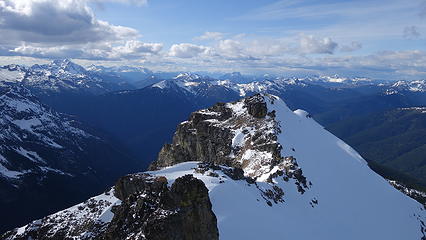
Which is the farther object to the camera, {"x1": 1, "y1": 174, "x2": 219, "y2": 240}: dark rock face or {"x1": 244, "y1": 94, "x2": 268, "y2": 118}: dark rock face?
{"x1": 244, "y1": 94, "x2": 268, "y2": 118}: dark rock face

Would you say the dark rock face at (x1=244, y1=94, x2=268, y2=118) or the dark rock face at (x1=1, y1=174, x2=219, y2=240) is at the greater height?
the dark rock face at (x1=1, y1=174, x2=219, y2=240)

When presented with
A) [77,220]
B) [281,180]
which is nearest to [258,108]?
[281,180]

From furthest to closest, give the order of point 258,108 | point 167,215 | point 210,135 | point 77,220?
1. point 210,135
2. point 258,108
3. point 77,220
4. point 167,215

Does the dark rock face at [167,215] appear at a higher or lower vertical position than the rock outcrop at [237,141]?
higher

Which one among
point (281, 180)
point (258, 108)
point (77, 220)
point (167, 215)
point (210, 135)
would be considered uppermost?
point (167, 215)

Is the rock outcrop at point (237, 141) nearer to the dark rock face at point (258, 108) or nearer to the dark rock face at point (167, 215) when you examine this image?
the dark rock face at point (258, 108)

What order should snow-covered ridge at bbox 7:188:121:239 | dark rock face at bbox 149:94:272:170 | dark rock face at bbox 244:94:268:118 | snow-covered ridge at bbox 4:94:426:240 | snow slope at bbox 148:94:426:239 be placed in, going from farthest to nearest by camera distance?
dark rock face at bbox 244:94:268:118 → dark rock face at bbox 149:94:272:170 → snow-covered ridge at bbox 4:94:426:240 → snow slope at bbox 148:94:426:239 → snow-covered ridge at bbox 7:188:121:239

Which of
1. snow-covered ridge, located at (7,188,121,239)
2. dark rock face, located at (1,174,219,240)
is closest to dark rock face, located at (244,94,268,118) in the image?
snow-covered ridge, located at (7,188,121,239)

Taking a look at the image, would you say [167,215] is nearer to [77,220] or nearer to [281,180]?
[77,220]

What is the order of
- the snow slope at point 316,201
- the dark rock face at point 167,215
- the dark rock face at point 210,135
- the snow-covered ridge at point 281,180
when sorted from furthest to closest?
the dark rock face at point 210,135, the snow-covered ridge at point 281,180, the snow slope at point 316,201, the dark rock face at point 167,215

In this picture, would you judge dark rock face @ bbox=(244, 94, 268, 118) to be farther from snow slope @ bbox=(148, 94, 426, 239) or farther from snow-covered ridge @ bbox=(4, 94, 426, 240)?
snow slope @ bbox=(148, 94, 426, 239)

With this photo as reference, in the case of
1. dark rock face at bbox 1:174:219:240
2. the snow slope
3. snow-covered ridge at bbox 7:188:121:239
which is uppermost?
dark rock face at bbox 1:174:219:240

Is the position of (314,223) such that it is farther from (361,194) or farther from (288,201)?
(361,194)

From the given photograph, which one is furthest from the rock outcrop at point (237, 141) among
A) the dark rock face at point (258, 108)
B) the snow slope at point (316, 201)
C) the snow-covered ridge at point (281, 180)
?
the snow slope at point (316, 201)
